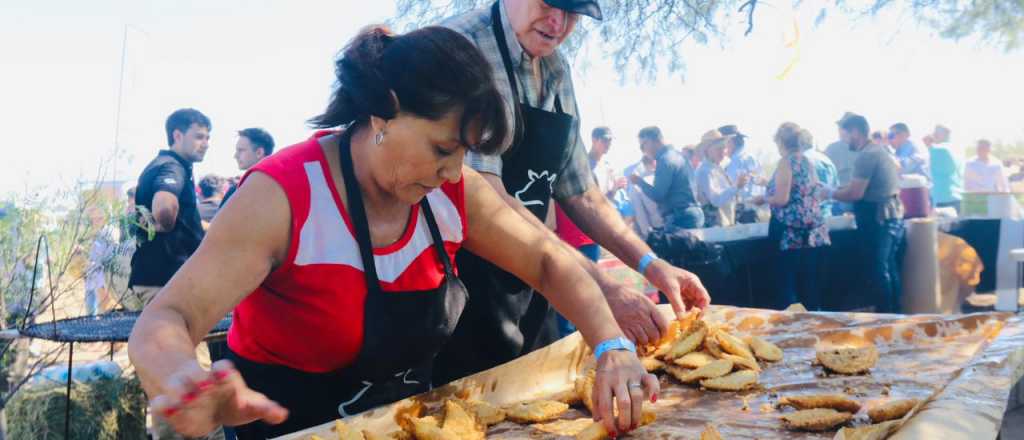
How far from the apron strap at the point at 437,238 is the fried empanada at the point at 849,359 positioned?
1.29 metres

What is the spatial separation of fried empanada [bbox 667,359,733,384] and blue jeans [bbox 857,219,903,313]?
242 inches

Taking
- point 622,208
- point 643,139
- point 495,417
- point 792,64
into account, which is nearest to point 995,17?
point 792,64

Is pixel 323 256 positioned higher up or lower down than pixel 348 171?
lower down

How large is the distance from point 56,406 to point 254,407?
409 cm

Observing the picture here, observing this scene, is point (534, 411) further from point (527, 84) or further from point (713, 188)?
point (713, 188)

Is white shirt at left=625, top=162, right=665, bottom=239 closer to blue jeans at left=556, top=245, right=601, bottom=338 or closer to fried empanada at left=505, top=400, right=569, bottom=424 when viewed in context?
blue jeans at left=556, top=245, right=601, bottom=338

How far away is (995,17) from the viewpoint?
22.9 ft

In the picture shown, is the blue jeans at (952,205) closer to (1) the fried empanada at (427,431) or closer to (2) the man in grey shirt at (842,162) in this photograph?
(2) the man in grey shirt at (842,162)

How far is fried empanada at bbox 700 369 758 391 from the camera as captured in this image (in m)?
2.46

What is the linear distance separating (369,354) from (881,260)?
7176 mm

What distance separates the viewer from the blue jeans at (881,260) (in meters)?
8.05

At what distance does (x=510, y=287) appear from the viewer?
9.41ft

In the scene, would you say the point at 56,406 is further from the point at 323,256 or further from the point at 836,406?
the point at 836,406

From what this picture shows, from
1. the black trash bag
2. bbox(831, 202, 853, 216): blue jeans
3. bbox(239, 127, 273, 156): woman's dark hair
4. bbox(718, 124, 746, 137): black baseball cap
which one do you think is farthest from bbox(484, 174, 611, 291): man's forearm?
bbox(831, 202, 853, 216): blue jeans
